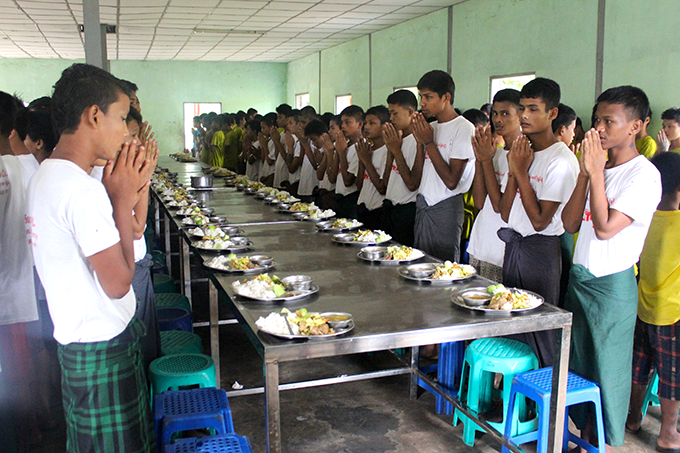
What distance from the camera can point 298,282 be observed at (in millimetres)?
2371

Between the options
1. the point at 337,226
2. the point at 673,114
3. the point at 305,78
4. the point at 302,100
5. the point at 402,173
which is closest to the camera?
the point at 337,226

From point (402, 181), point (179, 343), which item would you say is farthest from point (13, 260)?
point (402, 181)

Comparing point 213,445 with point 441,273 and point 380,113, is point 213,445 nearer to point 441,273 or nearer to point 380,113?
point 441,273

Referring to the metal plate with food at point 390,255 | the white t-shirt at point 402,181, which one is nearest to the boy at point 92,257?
the metal plate with food at point 390,255

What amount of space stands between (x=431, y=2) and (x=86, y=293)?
8.22m

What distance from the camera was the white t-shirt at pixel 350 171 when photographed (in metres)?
5.36

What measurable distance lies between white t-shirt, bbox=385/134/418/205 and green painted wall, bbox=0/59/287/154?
14.5m

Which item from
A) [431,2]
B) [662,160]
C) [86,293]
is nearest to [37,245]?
[86,293]

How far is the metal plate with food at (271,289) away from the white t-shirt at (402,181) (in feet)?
6.85

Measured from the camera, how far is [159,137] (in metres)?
17.8

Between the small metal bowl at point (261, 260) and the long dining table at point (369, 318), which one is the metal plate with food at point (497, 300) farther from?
the small metal bowl at point (261, 260)

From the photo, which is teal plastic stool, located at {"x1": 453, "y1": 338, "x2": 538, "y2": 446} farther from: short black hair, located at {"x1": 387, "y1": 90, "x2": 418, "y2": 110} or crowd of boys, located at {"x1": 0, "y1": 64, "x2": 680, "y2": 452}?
short black hair, located at {"x1": 387, "y1": 90, "x2": 418, "y2": 110}

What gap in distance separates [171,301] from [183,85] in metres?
15.3

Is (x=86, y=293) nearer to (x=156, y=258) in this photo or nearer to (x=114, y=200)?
(x=114, y=200)
